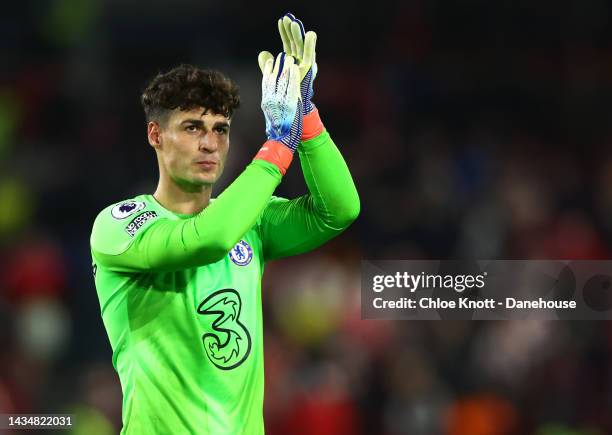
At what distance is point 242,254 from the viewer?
3275 millimetres

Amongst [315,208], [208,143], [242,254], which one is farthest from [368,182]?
[208,143]

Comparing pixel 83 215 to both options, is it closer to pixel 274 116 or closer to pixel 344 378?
pixel 344 378

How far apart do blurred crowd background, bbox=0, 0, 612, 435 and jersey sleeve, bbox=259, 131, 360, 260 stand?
113 inches

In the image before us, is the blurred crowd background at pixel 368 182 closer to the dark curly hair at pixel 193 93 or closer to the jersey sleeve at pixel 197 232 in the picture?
the dark curly hair at pixel 193 93

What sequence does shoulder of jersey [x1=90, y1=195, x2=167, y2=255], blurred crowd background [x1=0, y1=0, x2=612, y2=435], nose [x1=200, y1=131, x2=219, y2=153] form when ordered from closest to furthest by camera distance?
shoulder of jersey [x1=90, y1=195, x2=167, y2=255]
nose [x1=200, y1=131, x2=219, y2=153]
blurred crowd background [x1=0, y1=0, x2=612, y2=435]

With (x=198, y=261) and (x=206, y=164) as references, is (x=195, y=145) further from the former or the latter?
(x=198, y=261)

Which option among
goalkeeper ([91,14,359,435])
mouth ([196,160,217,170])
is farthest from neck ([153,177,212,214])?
mouth ([196,160,217,170])

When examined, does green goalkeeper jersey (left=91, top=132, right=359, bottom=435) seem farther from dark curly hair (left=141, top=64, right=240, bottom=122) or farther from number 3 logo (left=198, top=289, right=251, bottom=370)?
dark curly hair (left=141, top=64, right=240, bottom=122)

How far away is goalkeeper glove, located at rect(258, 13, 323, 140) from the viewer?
3.28m

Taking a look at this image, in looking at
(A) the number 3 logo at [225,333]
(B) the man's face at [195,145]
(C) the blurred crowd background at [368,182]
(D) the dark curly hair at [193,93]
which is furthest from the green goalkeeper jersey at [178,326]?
(C) the blurred crowd background at [368,182]

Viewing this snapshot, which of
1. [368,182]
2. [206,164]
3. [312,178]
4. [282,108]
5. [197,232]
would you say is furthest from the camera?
[368,182]

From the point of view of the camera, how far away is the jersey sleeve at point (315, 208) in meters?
3.29

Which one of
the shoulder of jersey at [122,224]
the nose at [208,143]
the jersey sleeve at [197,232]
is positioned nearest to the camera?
the jersey sleeve at [197,232]

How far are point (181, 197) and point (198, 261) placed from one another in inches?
16.9
